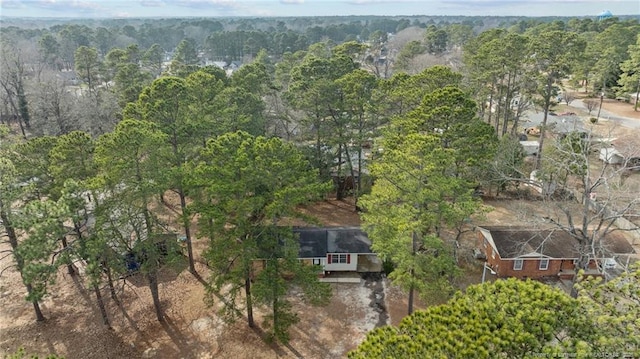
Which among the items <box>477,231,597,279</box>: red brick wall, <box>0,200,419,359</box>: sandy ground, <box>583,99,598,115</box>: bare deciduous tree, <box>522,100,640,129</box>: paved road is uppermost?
<box>583,99,598,115</box>: bare deciduous tree

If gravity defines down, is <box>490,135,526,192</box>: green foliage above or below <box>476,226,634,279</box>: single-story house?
above

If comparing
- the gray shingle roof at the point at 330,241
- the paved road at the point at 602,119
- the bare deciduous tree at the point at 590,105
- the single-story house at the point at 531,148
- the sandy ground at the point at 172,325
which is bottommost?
the sandy ground at the point at 172,325

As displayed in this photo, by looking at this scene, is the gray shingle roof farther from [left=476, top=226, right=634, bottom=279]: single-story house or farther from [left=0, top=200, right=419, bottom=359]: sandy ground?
[left=476, top=226, right=634, bottom=279]: single-story house

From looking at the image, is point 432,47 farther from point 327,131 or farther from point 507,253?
point 507,253

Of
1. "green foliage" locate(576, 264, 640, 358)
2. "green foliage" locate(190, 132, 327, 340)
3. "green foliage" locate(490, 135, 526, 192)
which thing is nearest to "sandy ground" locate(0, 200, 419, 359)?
"green foliage" locate(190, 132, 327, 340)

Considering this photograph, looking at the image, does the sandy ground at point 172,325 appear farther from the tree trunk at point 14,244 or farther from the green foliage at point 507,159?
the green foliage at point 507,159

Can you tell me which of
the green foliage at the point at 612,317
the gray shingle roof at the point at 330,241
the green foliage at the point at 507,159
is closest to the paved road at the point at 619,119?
the green foliage at the point at 507,159
